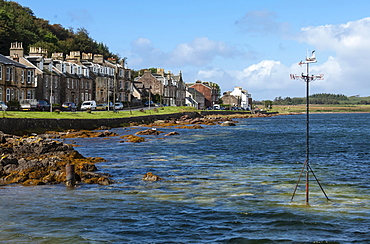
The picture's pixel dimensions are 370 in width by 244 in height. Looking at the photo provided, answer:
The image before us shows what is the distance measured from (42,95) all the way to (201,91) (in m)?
105

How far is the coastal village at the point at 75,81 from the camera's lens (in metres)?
74.0

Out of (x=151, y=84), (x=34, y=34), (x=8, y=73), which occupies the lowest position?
(x=8, y=73)

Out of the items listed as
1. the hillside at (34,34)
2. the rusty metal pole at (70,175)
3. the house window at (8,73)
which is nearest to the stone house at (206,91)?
the hillside at (34,34)

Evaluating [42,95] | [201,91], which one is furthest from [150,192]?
[201,91]

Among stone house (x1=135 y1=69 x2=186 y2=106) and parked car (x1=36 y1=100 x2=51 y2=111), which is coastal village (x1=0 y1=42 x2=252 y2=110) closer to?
stone house (x1=135 y1=69 x2=186 y2=106)

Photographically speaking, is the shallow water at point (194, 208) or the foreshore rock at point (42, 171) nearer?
the shallow water at point (194, 208)

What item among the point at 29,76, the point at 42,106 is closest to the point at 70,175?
the point at 42,106

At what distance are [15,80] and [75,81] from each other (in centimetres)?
2404

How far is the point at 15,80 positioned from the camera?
241 feet

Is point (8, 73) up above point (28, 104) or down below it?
Result: above

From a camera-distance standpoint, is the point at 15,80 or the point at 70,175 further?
the point at 15,80

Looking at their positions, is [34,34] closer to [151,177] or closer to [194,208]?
[151,177]

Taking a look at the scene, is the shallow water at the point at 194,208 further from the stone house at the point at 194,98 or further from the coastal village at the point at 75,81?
the stone house at the point at 194,98

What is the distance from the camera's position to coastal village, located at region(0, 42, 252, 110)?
74.0 m
